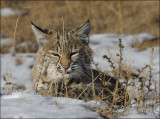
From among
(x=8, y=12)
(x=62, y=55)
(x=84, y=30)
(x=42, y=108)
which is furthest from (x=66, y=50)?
(x=8, y=12)

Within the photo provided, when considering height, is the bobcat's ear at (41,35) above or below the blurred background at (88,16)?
below

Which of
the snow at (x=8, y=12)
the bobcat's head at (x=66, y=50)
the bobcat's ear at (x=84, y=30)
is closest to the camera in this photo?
the bobcat's head at (x=66, y=50)

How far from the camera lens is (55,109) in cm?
264

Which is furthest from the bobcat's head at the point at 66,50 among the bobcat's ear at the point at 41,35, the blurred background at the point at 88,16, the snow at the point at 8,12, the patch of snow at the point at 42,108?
the snow at the point at 8,12

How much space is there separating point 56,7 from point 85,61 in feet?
27.8

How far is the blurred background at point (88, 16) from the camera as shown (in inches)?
350

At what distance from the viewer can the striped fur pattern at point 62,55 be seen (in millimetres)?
3748

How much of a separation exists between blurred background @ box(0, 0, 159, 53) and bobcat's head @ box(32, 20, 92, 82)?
4403mm

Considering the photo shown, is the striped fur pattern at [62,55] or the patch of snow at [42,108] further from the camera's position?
the striped fur pattern at [62,55]

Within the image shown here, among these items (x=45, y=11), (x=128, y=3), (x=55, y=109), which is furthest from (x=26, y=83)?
(x=128, y=3)

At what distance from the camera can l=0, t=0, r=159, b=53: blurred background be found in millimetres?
8884

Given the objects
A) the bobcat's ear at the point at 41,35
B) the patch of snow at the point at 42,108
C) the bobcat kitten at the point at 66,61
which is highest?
the bobcat's ear at the point at 41,35

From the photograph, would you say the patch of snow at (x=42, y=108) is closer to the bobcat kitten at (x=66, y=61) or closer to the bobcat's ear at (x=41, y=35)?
the bobcat kitten at (x=66, y=61)

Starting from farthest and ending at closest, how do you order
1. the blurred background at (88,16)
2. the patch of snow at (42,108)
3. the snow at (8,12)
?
the snow at (8,12) < the blurred background at (88,16) < the patch of snow at (42,108)
